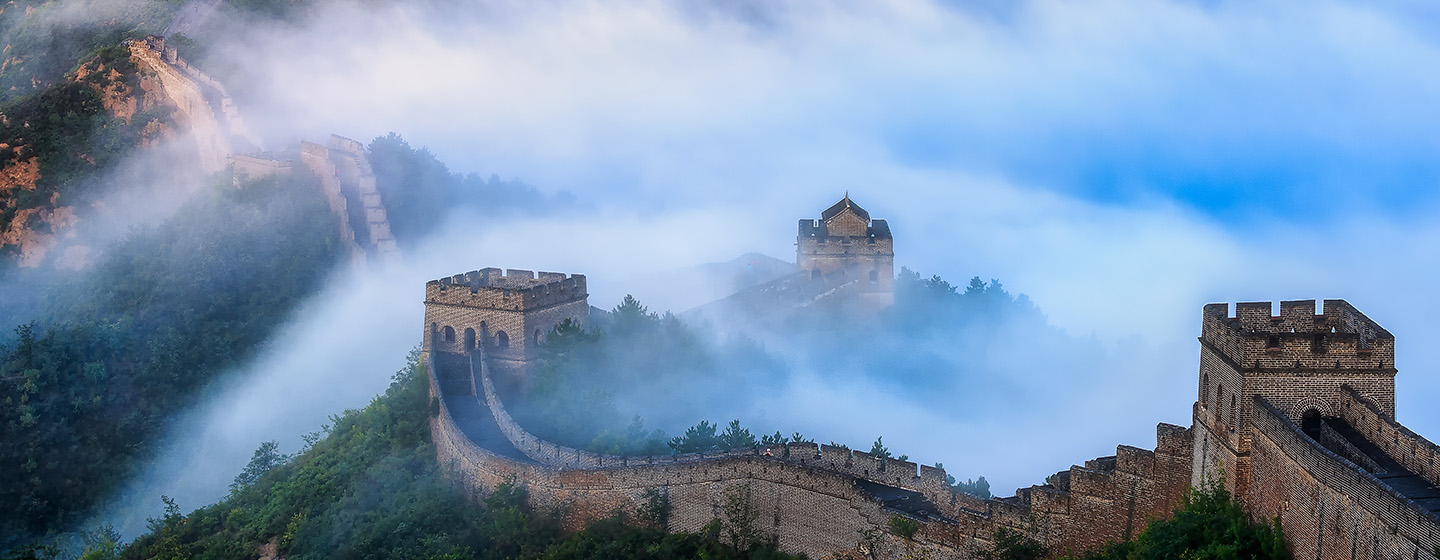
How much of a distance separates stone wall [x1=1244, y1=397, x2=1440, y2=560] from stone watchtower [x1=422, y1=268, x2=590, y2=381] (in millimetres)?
23472

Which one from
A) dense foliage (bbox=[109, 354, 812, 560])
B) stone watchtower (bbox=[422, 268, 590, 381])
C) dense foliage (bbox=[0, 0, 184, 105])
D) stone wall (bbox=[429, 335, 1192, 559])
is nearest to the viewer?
stone wall (bbox=[429, 335, 1192, 559])

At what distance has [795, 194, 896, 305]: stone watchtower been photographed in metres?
57.2

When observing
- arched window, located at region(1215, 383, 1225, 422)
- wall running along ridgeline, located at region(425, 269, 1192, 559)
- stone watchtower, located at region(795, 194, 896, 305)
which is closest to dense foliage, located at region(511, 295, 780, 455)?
wall running along ridgeline, located at region(425, 269, 1192, 559)

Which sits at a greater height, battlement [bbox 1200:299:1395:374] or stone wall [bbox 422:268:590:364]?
stone wall [bbox 422:268:590:364]

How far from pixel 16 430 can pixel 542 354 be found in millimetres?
18323

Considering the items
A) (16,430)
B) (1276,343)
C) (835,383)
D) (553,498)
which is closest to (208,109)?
(16,430)

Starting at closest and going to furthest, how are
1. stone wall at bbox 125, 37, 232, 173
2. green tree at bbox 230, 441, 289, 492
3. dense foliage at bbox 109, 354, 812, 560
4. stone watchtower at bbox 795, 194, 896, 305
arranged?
dense foliage at bbox 109, 354, 812, 560 < green tree at bbox 230, 441, 289, 492 < stone watchtower at bbox 795, 194, 896, 305 < stone wall at bbox 125, 37, 232, 173

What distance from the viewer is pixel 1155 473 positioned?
27.2 metres

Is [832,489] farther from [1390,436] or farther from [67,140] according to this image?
[67,140]

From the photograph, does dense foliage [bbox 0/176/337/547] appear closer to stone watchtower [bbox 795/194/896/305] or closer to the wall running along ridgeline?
the wall running along ridgeline

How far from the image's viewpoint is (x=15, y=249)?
203 feet

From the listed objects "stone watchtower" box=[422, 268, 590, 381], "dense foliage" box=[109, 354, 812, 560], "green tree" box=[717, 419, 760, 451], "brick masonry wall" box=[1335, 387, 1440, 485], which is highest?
"stone watchtower" box=[422, 268, 590, 381]

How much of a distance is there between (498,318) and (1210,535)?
2382cm

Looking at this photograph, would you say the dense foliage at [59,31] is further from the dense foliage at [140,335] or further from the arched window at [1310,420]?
the arched window at [1310,420]
